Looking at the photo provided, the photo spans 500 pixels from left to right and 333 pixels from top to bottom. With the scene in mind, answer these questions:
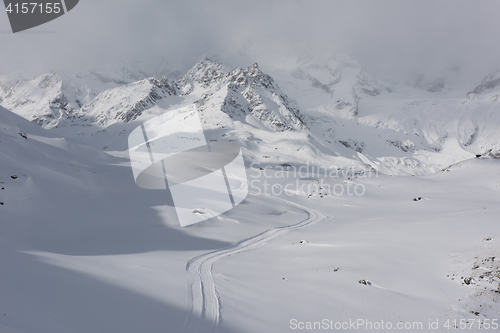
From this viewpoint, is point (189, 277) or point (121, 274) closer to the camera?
point (121, 274)

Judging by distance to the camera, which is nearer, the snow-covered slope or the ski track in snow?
the snow-covered slope

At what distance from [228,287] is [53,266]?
16.0ft

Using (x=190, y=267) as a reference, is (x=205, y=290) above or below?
above

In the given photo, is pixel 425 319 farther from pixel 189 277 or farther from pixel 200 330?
pixel 189 277

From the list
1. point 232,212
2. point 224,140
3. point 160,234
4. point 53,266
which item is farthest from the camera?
point 224,140

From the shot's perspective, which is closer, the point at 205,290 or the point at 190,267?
the point at 205,290

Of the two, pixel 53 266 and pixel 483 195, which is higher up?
pixel 53 266

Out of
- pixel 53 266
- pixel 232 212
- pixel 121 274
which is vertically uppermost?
pixel 53 266

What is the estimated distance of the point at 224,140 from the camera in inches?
4313

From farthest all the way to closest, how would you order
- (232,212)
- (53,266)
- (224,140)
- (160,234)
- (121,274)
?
1. (224,140)
2. (232,212)
3. (160,234)
4. (121,274)
5. (53,266)

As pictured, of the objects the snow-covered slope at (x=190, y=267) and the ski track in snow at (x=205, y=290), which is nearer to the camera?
the snow-covered slope at (x=190, y=267)

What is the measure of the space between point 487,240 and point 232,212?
16555 mm

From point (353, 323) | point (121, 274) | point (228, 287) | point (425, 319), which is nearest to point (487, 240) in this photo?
point (425, 319)

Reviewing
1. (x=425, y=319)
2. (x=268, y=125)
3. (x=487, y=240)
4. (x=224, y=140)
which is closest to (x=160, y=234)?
(x=425, y=319)
